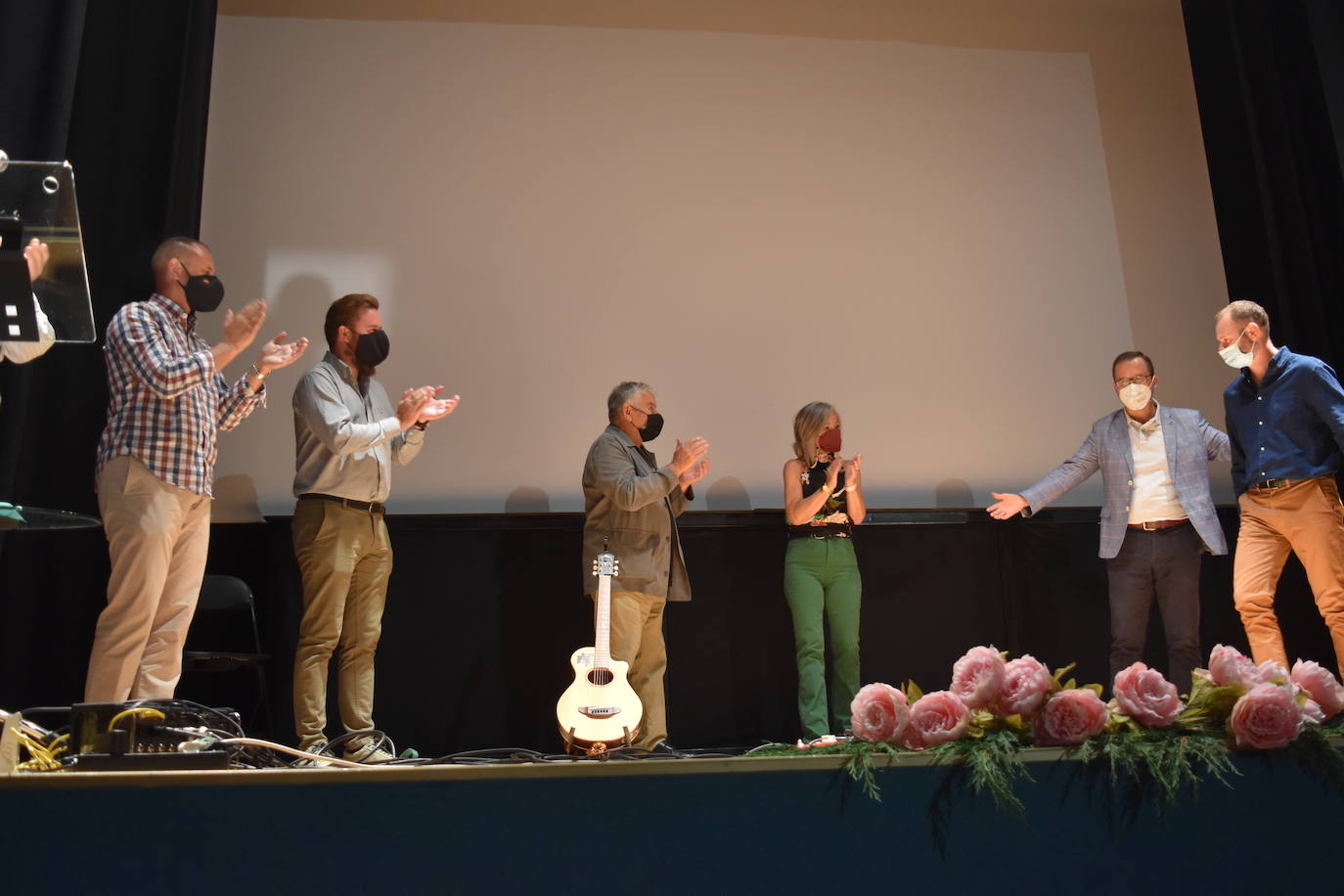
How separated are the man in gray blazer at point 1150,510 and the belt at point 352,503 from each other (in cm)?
237

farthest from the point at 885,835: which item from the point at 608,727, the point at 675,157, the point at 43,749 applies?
the point at 675,157

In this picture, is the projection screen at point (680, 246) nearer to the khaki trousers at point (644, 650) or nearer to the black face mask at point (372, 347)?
the khaki trousers at point (644, 650)

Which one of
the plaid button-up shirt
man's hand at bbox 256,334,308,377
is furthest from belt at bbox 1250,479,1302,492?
the plaid button-up shirt

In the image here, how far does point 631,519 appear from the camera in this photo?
4.09 metres

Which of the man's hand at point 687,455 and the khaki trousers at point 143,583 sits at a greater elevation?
the man's hand at point 687,455

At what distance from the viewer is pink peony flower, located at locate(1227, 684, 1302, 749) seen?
1399 mm

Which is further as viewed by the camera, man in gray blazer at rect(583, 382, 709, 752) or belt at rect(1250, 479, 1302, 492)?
man in gray blazer at rect(583, 382, 709, 752)

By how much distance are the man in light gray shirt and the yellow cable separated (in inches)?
76.4

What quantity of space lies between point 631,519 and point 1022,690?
2.69 meters

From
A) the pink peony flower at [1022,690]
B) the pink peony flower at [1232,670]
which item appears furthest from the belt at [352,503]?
the pink peony flower at [1232,670]

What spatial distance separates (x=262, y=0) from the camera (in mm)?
4980

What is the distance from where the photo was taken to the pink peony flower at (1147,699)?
4.85ft

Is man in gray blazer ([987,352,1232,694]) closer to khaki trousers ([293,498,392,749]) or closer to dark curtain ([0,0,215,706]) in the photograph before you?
khaki trousers ([293,498,392,749])

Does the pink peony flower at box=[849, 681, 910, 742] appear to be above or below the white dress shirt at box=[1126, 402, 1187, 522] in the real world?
below
